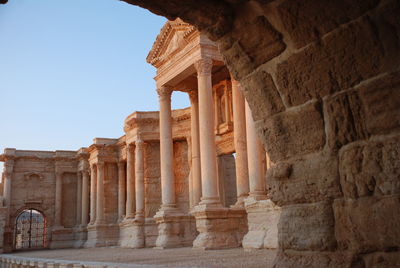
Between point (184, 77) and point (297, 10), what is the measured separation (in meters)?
14.4

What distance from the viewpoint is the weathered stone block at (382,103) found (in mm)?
3018

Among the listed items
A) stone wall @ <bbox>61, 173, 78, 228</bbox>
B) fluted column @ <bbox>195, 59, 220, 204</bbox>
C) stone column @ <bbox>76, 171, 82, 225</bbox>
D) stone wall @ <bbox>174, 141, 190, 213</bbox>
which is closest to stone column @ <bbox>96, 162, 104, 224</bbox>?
stone column @ <bbox>76, 171, 82, 225</bbox>

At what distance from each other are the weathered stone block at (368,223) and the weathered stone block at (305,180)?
146 millimetres

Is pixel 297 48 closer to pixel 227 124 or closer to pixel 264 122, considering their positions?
pixel 264 122

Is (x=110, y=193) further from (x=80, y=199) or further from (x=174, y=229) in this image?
(x=174, y=229)

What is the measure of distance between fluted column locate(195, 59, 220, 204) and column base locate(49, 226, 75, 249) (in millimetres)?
22321

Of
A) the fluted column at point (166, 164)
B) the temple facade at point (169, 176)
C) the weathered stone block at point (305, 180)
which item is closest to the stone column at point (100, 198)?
the temple facade at point (169, 176)

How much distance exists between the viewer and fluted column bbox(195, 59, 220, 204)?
14906 millimetres

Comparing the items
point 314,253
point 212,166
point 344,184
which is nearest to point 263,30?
point 344,184

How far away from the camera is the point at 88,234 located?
103ft

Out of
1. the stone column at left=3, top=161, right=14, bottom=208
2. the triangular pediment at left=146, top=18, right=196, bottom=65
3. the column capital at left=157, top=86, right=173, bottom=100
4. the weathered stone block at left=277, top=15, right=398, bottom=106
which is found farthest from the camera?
the stone column at left=3, top=161, right=14, bottom=208

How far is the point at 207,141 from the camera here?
15.3m

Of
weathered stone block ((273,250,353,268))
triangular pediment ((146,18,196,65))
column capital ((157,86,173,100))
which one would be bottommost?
weathered stone block ((273,250,353,268))

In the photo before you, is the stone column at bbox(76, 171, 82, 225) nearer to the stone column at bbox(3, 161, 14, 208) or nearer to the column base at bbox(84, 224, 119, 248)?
the stone column at bbox(3, 161, 14, 208)
